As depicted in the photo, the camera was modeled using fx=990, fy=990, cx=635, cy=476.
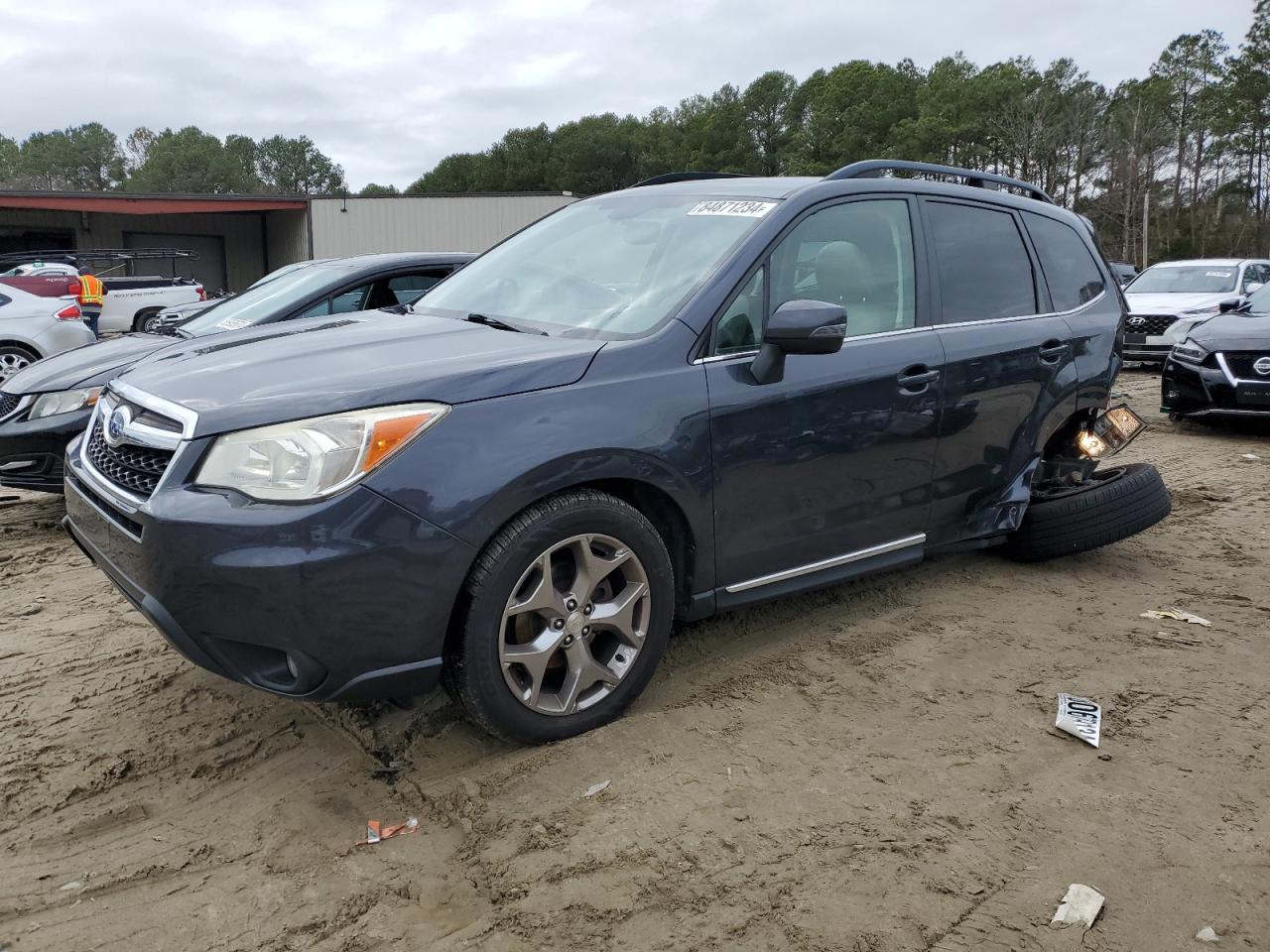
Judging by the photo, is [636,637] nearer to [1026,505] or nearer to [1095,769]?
[1095,769]

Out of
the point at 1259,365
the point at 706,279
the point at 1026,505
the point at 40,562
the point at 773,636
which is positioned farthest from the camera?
the point at 1259,365

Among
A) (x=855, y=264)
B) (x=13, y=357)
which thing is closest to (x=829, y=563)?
(x=855, y=264)

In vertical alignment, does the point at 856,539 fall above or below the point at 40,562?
above

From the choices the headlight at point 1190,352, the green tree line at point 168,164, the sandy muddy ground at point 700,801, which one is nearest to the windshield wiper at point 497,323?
the sandy muddy ground at point 700,801

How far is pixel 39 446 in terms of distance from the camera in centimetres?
534

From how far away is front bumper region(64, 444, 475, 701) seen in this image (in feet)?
8.22

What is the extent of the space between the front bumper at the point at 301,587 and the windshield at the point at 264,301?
3.69 meters

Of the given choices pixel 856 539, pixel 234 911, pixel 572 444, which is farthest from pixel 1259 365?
pixel 234 911

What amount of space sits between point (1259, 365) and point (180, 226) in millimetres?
34132

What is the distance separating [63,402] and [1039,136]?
50.7 m

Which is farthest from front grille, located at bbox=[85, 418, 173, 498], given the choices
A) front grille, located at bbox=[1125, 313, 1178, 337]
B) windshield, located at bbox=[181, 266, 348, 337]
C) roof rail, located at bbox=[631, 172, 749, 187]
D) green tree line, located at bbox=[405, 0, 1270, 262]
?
green tree line, located at bbox=[405, 0, 1270, 262]

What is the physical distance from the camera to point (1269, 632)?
4.11m

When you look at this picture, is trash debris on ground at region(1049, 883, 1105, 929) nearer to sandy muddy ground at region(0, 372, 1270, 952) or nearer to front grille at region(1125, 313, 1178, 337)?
sandy muddy ground at region(0, 372, 1270, 952)

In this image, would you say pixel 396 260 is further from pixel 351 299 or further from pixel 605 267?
pixel 605 267
